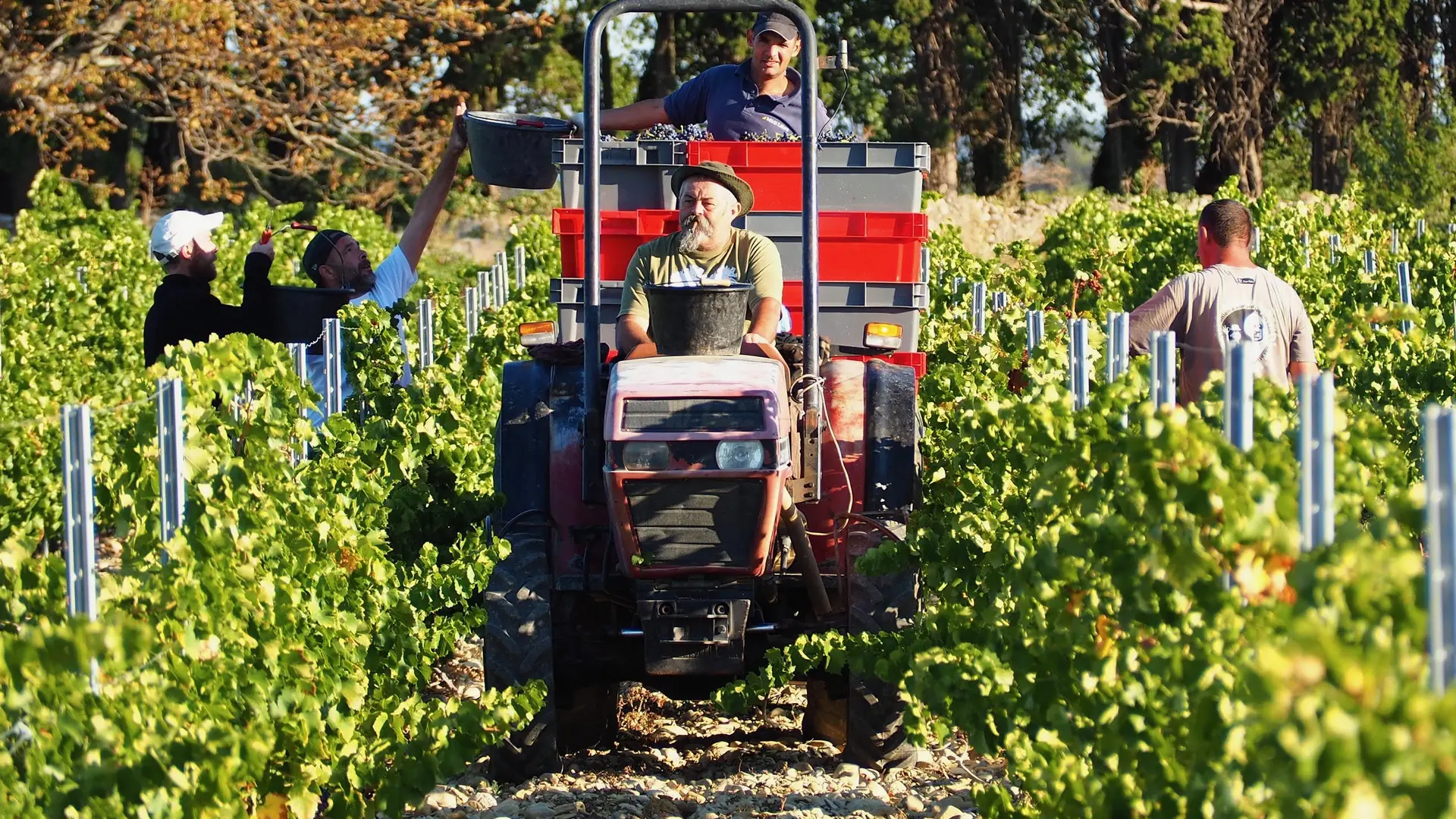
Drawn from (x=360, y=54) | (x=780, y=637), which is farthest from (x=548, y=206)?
(x=780, y=637)

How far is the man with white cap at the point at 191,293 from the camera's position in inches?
257

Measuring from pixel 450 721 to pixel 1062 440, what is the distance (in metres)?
1.53

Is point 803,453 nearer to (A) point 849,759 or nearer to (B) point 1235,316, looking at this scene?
(A) point 849,759

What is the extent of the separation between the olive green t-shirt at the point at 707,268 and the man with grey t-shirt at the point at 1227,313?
1386 millimetres

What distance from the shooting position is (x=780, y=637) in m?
5.19

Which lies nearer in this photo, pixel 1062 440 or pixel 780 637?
pixel 1062 440

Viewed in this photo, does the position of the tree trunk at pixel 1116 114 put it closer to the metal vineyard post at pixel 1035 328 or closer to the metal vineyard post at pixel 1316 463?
the metal vineyard post at pixel 1035 328

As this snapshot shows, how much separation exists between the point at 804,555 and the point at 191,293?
2695mm

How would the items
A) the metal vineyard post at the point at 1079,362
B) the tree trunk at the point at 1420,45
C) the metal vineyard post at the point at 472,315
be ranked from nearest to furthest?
the metal vineyard post at the point at 1079,362, the metal vineyard post at the point at 472,315, the tree trunk at the point at 1420,45

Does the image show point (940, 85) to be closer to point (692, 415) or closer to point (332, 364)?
point (332, 364)

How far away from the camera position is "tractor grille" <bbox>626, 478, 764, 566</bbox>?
4.66m

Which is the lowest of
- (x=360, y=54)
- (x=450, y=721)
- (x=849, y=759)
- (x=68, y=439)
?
(x=849, y=759)

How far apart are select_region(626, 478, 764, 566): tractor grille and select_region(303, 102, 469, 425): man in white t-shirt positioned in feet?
8.34

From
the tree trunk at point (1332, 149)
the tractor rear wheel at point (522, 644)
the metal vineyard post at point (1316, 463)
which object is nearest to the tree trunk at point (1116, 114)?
the tree trunk at point (1332, 149)
